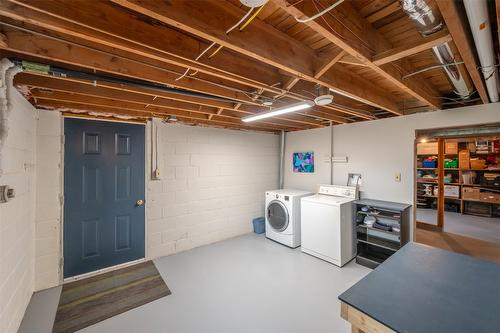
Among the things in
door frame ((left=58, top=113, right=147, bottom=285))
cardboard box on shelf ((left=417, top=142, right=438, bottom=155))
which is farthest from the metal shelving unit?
cardboard box on shelf ((left=417, top=142, right=438, bottom=155))

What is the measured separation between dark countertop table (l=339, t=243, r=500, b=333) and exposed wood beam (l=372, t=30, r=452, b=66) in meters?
1.39

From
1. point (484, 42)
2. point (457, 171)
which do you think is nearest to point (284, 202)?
point (484, 42)

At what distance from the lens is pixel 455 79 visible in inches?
75.0

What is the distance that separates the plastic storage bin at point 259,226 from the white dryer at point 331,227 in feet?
3.76

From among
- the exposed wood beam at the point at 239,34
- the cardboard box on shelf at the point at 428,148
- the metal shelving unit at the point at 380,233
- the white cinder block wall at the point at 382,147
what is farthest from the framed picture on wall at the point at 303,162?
the cardboard box on shelf at the point at 428,148

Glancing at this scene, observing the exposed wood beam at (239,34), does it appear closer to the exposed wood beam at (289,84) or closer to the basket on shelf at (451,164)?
the exposed wood beam at (289,84)

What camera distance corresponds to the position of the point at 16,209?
6.68 feet

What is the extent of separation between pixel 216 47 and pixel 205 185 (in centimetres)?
285

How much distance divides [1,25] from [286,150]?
4495 millimetres

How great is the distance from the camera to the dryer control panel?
3717mm

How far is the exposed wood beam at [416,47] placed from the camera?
49.0 inches

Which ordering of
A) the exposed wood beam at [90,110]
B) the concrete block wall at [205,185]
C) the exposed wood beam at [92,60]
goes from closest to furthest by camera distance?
the exposed wood beam at [92,60] < the exposed wood beam at [90,110] < the concrete block wall at [205,185]

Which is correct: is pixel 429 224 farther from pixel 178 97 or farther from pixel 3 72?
pixel 3 72

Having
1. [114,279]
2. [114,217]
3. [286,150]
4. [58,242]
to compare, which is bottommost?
[114,279]
